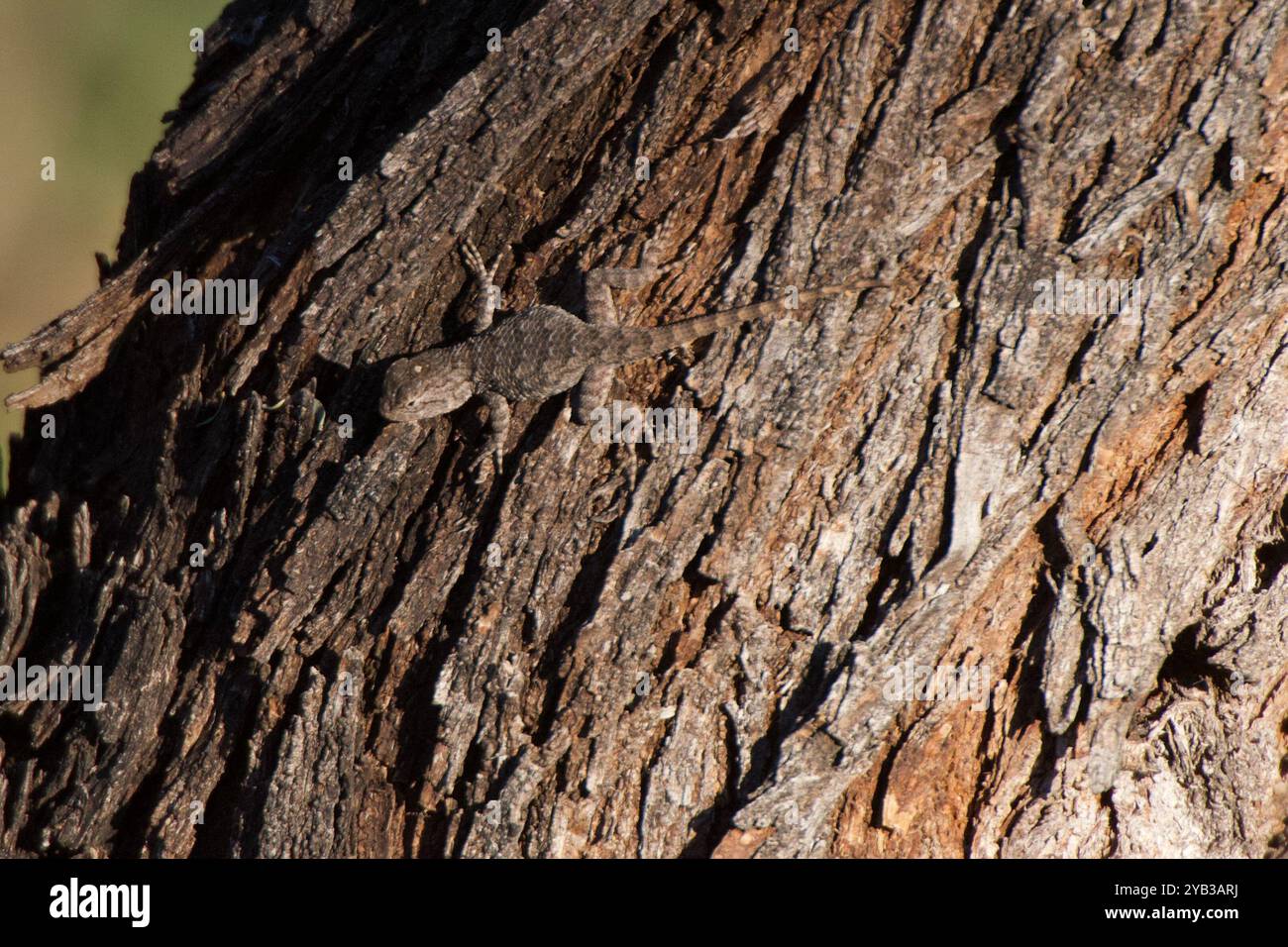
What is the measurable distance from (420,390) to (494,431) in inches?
11.9

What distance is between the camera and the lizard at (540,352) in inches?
129

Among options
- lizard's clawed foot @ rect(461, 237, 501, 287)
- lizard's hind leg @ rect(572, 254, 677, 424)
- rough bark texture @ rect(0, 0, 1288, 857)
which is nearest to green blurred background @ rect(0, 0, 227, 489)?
rough bark texture @ rect(0, 0, 1288, 857)

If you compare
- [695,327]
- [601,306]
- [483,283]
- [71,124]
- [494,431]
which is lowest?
[494,431]

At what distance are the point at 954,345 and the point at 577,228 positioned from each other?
1.39m

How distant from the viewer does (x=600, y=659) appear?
3189mm

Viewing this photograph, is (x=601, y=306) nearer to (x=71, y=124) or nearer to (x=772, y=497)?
(x=772, y=497)

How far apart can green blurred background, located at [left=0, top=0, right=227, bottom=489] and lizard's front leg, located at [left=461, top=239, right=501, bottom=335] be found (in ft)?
21.4

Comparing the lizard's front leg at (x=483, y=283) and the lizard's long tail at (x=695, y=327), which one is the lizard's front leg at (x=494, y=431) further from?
the lizard's long tail at (x=695, y=327)

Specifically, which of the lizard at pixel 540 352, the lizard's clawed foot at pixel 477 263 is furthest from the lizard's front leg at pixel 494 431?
the lizard's clawed foot at pixel 477 263

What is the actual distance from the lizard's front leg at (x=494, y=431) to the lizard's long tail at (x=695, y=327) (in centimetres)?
46

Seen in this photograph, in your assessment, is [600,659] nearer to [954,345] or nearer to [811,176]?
[954,345]

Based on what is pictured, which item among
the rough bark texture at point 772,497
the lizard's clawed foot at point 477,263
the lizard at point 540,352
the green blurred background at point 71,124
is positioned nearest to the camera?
the rough bark texture at point 772,497

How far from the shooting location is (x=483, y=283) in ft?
11.6

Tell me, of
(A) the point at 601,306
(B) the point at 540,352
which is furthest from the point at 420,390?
(A) the point at 601,306
